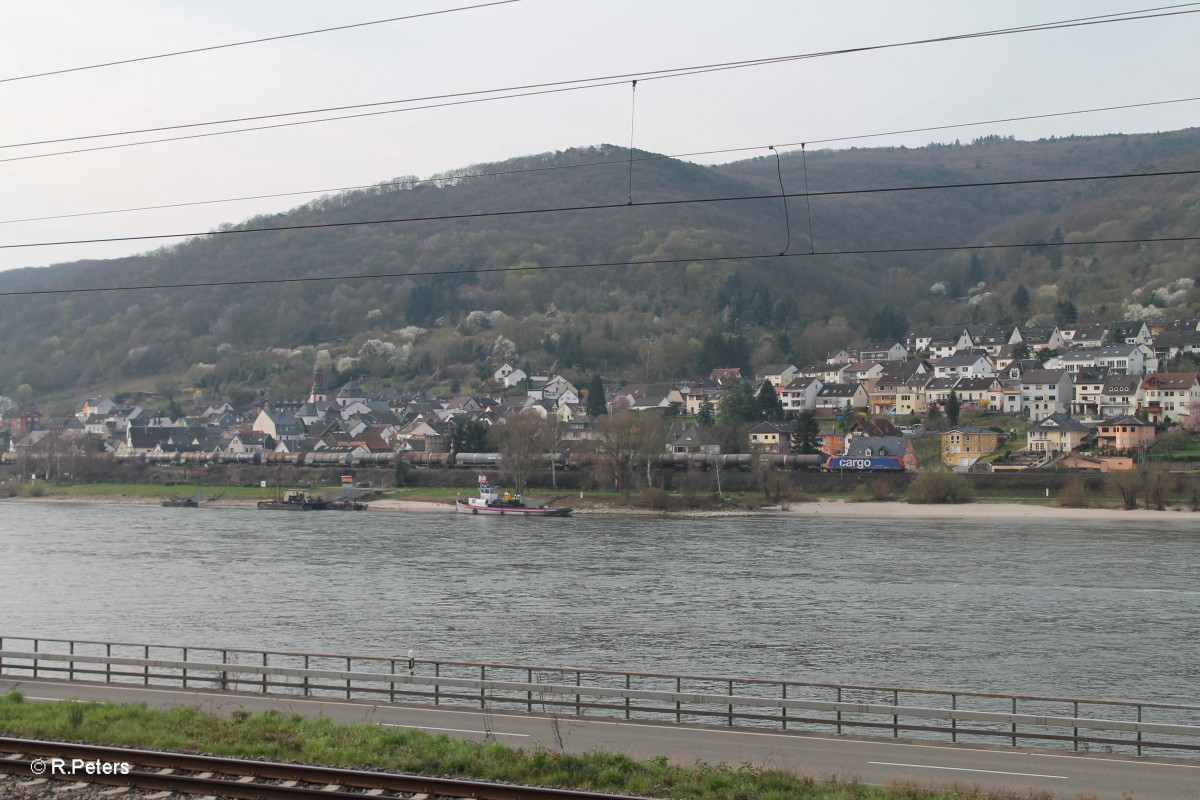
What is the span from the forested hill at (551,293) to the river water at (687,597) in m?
59.7

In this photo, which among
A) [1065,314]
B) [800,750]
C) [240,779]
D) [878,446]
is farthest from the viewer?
[1065,314]

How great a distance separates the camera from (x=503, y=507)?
5847 centimetres

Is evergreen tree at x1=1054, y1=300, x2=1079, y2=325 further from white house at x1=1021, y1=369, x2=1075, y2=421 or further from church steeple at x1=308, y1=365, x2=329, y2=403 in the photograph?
church steeple at x1=308, y1=365, x2=329, y2=403

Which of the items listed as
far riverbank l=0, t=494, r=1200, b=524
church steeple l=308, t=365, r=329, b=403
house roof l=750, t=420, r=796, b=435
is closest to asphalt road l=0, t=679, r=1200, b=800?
far riverbank l=0, t=494, r=1200, b=524

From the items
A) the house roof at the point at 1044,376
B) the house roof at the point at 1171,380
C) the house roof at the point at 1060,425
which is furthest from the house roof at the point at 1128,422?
the house roof at the point at 1044,376

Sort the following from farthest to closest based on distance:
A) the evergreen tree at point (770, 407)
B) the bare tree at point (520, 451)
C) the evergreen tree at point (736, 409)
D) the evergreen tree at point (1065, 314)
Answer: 1. the evergreen tree at point (1065, 314)
2. the evergreen tree at point (770, 407)
3. the evergreen tree at point (736, 409)
4. the bare tree at point (520, 451)

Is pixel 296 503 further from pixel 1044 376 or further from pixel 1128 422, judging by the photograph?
pixel 1044 376

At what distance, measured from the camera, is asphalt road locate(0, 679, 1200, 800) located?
31.7 ft

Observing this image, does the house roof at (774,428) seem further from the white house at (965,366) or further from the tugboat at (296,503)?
the tugboat at (296,503)

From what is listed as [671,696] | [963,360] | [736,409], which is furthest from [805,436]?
[671,696]

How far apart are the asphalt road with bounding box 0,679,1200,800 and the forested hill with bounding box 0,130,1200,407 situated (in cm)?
8704

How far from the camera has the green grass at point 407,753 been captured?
29.5 feet

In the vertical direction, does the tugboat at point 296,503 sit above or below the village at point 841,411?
below

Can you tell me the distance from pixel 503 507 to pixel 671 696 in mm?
46944
